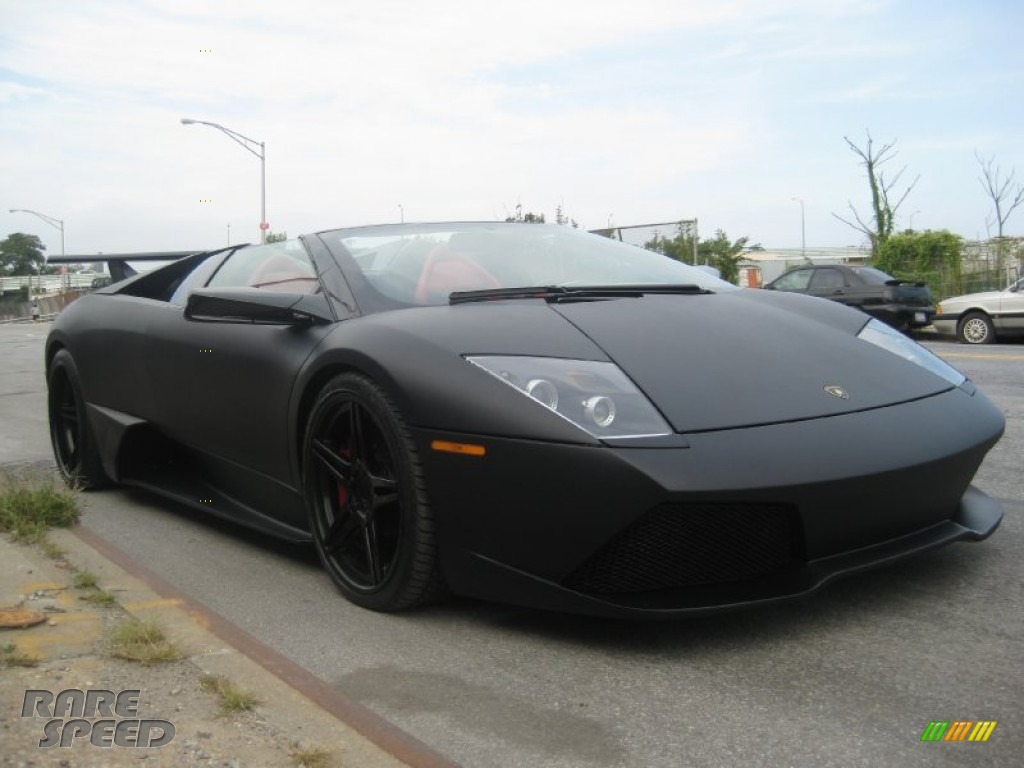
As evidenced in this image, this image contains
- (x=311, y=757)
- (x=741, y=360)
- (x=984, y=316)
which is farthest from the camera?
(x=984, y=316)

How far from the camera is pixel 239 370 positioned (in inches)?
140

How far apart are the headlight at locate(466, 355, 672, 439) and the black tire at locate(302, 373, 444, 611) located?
33 centimetres

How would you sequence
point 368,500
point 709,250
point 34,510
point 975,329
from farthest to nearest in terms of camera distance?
1. point 709,250
2. point 975,329
3. point 34,510
4. point 368,500

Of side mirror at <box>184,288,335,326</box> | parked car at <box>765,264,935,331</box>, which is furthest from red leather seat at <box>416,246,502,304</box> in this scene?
parked car at <box>765,264,935,331</box>

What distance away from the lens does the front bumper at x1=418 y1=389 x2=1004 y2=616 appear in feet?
7.97

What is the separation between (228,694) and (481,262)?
169 centimetres

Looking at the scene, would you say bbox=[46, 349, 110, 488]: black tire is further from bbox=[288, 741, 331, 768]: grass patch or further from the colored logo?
the colored logo

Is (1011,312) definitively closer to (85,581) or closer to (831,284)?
(831,284)

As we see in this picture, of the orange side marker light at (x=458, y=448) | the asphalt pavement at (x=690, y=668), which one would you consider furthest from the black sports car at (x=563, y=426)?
the asphalt pavement at (x=690, y=668)

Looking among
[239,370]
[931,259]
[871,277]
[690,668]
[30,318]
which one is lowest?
[30,318]

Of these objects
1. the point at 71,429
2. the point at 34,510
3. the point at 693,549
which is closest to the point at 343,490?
the point at 693,549

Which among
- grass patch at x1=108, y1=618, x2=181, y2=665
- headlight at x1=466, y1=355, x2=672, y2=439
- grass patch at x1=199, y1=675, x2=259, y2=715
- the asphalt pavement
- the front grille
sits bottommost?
the asphalt pavement

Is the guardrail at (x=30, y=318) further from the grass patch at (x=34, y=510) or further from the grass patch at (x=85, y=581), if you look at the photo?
the grass patch at (x=85, y=581)

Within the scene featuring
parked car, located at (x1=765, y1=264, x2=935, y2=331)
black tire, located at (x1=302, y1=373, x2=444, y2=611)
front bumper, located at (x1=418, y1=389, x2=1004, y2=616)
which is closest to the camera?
front bumper, located at (x1=418, y1=389, x2=1004, y2=616)
